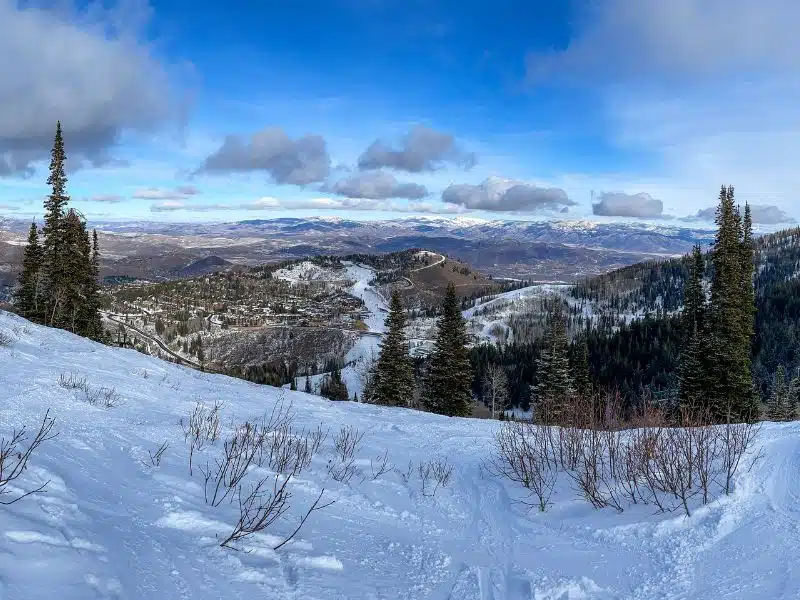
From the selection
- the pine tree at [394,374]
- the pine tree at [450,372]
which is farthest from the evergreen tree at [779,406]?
the pine tree at [394,374]

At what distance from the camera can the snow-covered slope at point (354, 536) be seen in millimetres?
4285

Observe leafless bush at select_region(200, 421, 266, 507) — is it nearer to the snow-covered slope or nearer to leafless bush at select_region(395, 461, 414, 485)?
the snow-covered slope

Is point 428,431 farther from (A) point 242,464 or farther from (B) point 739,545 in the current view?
(B) point 739,545

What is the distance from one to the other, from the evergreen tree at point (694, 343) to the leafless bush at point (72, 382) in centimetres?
3114

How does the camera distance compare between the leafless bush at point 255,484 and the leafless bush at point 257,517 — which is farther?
the leafless bush at point 255,484

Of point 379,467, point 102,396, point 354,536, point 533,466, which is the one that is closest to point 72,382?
point 102,396

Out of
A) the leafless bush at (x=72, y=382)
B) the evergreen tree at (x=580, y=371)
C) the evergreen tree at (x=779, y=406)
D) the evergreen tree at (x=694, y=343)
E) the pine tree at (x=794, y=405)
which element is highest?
the leafless bush at (x=72, y=382)

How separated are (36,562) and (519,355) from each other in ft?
415

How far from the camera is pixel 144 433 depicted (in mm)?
8492

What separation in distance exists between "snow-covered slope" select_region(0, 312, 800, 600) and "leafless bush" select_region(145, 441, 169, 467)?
14 centimetres

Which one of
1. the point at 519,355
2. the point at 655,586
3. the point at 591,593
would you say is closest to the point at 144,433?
the point at 591,593

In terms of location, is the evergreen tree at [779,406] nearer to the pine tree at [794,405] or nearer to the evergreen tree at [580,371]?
the pine tree at [794,405]

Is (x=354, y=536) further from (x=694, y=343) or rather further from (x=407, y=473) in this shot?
(x=694, y=343)

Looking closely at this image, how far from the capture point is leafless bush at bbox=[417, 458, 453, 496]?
8.56 meters
